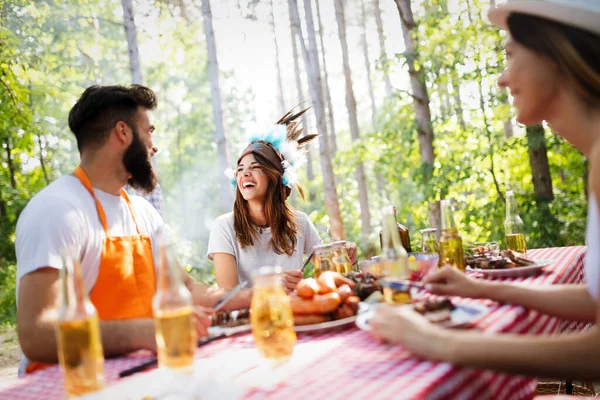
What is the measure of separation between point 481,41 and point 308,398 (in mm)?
7136

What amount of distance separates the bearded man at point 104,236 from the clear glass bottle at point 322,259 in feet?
1.13

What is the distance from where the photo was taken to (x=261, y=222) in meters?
3.48

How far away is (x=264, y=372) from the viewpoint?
1.26m

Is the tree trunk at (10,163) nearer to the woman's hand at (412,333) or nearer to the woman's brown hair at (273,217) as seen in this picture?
the woman's brown hair at (273,217)

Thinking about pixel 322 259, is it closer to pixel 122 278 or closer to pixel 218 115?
pixel 122 278

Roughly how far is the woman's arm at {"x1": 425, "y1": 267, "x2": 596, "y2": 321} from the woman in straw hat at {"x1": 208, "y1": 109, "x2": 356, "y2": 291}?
1.37 meters

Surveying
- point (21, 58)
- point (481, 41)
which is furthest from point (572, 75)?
point (21, 58)

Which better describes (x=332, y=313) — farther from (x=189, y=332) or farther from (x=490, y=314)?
(x=189, y=332)

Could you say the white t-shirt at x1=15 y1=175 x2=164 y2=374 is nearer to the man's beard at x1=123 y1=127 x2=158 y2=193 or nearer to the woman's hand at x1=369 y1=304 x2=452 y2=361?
the man's beard at x1=123 y1=127 x2=158 y2=193

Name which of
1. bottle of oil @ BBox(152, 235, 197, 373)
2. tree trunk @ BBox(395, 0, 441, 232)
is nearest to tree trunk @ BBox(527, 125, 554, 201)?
tree trunk @ BBox(395, 0, 441, 232)

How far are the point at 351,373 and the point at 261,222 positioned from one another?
92.2 inches

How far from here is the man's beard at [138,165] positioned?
2566 mm

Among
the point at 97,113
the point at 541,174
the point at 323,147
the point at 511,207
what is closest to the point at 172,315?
the point at 97,113

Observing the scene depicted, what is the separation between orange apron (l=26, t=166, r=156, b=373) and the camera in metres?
2.09
